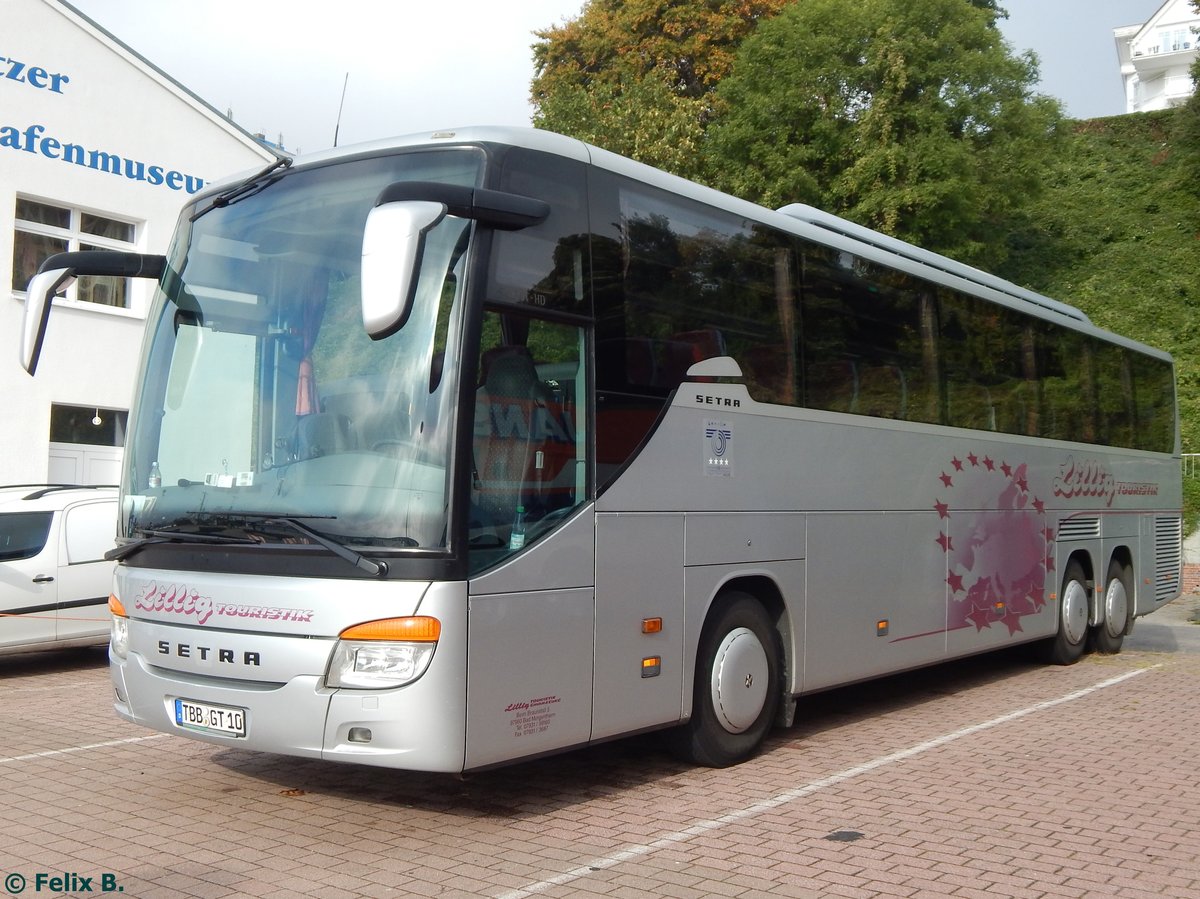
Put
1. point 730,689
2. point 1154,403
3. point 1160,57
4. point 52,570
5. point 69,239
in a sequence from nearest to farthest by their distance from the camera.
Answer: point 730,689 < point 52,570 < point 1154,403 < point 69,239 < point 1160,57

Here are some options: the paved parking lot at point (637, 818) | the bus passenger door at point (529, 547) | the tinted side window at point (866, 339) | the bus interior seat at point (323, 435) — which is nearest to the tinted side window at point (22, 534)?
the paved parking lot at point (637, 818)

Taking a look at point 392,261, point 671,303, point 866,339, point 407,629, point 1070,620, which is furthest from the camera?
point 1070,620

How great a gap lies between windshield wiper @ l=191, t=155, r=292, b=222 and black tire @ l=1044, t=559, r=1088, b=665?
968cm

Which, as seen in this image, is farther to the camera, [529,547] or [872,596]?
[872,596]

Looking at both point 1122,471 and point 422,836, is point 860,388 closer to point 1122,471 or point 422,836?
point 422,836

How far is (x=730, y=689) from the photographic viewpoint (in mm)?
7785

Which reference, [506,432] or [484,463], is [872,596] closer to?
[506,432]

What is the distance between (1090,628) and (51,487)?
467 inches

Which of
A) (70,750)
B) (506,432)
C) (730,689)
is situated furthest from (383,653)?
(70,750)

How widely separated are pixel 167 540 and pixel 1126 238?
38.3m

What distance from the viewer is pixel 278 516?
600 centimetres

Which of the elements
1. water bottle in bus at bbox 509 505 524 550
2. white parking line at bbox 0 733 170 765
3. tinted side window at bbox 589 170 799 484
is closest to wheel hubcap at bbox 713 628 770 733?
tinted side window at bbox 589 170 799 484

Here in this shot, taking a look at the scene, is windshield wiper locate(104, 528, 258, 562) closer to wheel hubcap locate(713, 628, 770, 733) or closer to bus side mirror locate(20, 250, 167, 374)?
bus side mirror locate(20, 250, 167, 374)

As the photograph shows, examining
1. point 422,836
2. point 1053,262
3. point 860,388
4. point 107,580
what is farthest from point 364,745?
point 1053,262
